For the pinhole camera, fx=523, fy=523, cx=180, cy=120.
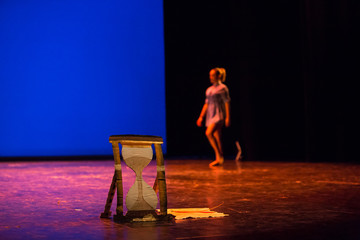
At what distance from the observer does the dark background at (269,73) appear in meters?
8.30

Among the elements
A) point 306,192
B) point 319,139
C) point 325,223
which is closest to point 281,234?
point 325,223

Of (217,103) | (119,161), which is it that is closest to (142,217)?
(119,161)

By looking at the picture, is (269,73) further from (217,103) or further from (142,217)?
(142,217)

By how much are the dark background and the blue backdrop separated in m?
0.50

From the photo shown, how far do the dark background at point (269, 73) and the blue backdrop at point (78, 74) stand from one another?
1.62 ft

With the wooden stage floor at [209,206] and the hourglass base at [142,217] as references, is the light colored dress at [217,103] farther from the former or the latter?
the hourglass base at [142,217]

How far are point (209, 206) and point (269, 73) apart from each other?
5770 millimetres

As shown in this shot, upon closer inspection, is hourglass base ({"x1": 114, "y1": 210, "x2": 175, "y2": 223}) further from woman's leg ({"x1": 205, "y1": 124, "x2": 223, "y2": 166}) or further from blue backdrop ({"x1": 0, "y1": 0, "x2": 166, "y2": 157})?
blue backdrop ({"x1": 0, "y1": 0, "x2": 166, "y2": 157})

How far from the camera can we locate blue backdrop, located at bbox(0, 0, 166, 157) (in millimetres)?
9867

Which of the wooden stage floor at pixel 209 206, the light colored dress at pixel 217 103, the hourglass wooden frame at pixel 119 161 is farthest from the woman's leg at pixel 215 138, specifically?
the hourglass wooden frame at pixel 119 161

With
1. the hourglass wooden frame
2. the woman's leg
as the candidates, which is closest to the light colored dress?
the woman's leg

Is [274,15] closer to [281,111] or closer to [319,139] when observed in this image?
[281,111]

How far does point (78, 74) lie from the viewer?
1000 cm

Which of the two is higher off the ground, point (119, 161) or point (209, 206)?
point (119, 161)
